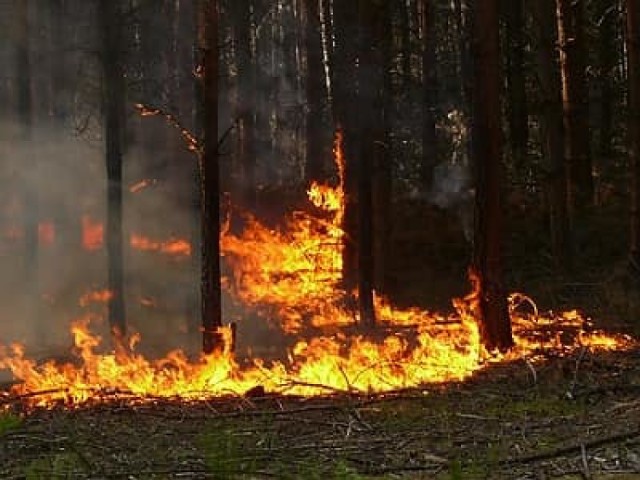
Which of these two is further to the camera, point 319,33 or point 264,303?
point 319,33

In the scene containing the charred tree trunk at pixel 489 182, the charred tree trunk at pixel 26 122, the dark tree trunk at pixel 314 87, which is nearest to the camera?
the charred tree trunk at pixel 489 182

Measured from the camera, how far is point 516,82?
22.3 metres

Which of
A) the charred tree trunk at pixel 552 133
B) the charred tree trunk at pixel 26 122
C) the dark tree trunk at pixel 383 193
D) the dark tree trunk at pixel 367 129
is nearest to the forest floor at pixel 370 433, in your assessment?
the dark tree trunk at pixel 367 129

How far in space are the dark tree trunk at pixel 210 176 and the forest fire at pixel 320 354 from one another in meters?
0.32

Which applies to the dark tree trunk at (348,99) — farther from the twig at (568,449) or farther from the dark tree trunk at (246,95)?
the twig at (568,449)

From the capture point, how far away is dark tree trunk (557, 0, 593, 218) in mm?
14305

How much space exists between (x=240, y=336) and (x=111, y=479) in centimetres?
905

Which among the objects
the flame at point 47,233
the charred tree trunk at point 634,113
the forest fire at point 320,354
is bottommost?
the forest fire at point 320,354

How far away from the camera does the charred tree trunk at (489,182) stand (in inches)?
384

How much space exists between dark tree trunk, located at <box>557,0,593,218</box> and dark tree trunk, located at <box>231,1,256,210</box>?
707 cm

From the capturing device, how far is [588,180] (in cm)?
1947

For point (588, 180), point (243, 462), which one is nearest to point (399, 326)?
point (243, 462)

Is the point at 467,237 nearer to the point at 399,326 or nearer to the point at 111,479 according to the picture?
the point at 399,326

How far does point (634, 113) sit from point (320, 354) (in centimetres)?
610
